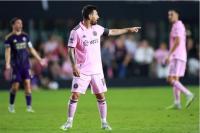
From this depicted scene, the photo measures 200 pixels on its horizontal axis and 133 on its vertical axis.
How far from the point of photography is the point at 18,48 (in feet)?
64.3

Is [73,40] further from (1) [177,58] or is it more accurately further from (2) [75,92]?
(1) [177,58]

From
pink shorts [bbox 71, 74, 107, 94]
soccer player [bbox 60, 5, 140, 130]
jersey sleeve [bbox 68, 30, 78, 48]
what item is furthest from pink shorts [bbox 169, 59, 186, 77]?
jersey sleeve [bbox 68, 30, 78, 48]

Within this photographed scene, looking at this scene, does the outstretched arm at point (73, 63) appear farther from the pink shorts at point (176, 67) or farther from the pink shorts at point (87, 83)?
the pink shorts at point (176, 67)

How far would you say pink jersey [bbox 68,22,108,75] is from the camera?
14570mm

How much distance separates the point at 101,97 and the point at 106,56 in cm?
1633

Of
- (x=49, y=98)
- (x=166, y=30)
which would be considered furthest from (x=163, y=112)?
(x=166, y=30)

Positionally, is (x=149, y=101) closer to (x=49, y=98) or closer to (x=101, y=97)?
(x=49, y=98)

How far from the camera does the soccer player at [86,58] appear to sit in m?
14.5

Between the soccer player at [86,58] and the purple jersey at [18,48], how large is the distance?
502cm

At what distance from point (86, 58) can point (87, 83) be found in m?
0.51

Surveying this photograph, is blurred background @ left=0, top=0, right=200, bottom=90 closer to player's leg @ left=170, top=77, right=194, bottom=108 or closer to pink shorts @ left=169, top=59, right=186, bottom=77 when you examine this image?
pink shorts @ left=169, top=59, right=186, bottom=77

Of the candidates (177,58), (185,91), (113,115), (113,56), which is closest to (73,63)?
(113,115)

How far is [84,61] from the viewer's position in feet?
48.2

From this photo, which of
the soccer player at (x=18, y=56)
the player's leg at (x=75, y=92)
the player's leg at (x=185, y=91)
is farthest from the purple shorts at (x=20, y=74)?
the player's leg at (x=75, y=92)
